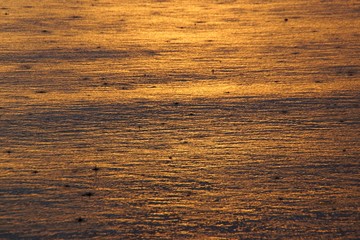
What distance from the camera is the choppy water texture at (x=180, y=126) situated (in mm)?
5086

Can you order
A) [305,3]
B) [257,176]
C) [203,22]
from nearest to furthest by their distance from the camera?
[257,176] → [203,22] → [305,3]

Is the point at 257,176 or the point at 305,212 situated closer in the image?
the point at 305,212

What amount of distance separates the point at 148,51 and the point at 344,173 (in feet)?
11.7

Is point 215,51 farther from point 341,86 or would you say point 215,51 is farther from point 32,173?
point 32,173

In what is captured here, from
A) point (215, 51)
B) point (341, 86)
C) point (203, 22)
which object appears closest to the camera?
point (341, 86)

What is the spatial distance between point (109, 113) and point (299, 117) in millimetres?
1536

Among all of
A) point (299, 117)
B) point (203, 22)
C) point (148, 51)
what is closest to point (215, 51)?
point (148, 51)

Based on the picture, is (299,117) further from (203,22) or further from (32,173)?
(203,22)

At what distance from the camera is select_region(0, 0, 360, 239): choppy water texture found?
5086 mm

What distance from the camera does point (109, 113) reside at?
6871 millimetres

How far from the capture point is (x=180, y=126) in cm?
659

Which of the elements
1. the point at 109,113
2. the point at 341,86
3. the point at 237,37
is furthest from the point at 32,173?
the point at 237,37

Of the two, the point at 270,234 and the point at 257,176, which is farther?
the point at 257,176

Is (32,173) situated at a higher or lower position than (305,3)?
higher
